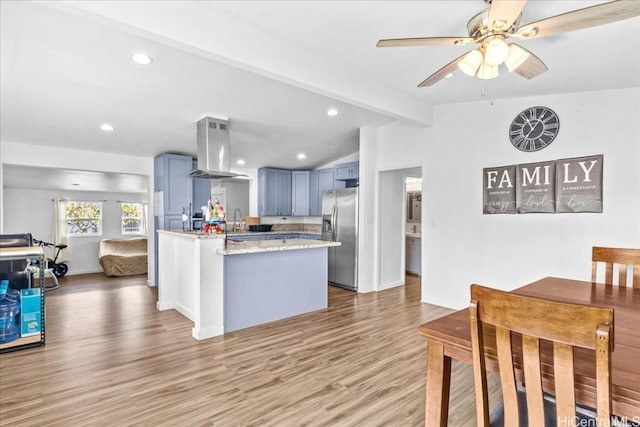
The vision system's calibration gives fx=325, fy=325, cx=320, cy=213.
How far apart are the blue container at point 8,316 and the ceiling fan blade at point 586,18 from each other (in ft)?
14.7

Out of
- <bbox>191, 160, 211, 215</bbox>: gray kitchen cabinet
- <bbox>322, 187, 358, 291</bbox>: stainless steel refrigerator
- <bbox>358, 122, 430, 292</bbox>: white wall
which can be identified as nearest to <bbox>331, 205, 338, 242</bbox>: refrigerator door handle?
<bbox>322, 187, 358, 291</bbox>: stainless steel refrigerator

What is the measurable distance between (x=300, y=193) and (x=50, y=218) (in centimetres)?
565

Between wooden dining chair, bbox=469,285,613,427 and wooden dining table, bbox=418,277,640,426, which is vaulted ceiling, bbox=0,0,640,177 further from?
wooden dining chair, bbox=469,285,613,427

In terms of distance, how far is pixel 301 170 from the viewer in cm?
739

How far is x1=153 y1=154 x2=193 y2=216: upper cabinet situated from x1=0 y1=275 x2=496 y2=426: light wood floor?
209 centimetres

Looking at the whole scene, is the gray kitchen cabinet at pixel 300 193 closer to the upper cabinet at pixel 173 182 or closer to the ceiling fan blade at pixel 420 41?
the upper cabinet at pixel 173 182

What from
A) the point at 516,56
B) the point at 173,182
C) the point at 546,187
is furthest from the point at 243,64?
the point at 173,182

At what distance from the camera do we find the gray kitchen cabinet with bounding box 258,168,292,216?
23.0ft

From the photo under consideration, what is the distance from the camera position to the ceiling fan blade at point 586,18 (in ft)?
4.66

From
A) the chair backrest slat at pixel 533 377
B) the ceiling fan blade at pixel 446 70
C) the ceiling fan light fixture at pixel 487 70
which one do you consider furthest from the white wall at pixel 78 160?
the chair backrest slat at pixel 533 377

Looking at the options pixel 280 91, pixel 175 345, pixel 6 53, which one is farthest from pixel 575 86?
pixel 6 53

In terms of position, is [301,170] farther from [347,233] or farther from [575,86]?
[575,86]

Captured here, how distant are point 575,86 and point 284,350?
3623mm

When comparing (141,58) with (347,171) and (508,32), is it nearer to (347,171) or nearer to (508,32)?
(508,32)
